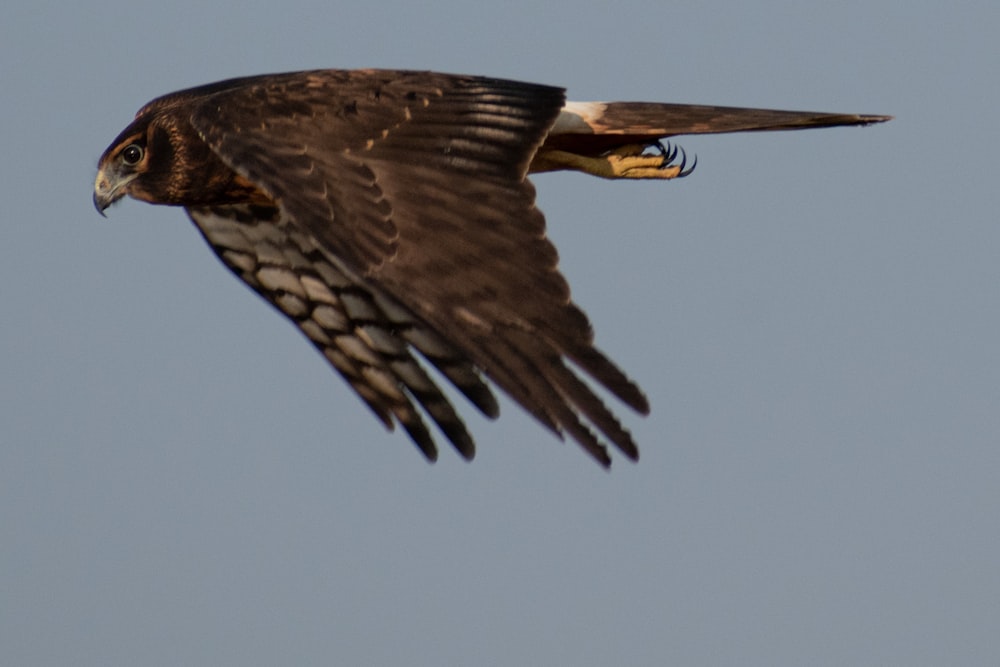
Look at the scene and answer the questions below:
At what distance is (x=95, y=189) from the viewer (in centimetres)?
895

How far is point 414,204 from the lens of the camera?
7.43m

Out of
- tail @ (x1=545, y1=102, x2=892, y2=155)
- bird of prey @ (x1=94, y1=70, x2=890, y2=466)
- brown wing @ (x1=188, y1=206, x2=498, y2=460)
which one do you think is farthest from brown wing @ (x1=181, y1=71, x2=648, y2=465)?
brown wing @ (x1=188, y1=206, x2=498, y2=460)

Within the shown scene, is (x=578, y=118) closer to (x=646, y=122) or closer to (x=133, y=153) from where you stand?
(x=646, y=122)

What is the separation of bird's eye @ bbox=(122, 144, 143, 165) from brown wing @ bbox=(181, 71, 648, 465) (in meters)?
0.71

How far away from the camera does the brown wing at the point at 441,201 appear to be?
6.80 meters

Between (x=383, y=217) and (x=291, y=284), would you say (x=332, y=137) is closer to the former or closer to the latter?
(x=383, y=217)

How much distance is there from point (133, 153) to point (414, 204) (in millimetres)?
1907

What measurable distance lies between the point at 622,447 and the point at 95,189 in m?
3.32

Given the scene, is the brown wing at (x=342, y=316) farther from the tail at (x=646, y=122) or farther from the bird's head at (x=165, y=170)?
the tail at (x=646, y=122)

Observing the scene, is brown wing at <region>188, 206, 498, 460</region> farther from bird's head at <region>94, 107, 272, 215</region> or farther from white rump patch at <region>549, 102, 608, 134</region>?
white rump patch at <region>549, 102, 608, 134</region>

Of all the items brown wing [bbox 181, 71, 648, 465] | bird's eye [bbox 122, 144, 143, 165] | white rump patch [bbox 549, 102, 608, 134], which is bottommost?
brown wing [bbox 181, 71, 648, 465]

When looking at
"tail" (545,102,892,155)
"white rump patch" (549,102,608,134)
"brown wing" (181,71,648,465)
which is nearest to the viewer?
"brown wing" (181,71,648,465)

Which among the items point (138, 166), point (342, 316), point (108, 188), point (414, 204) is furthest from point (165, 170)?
point (414, 204)

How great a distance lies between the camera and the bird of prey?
691cm
